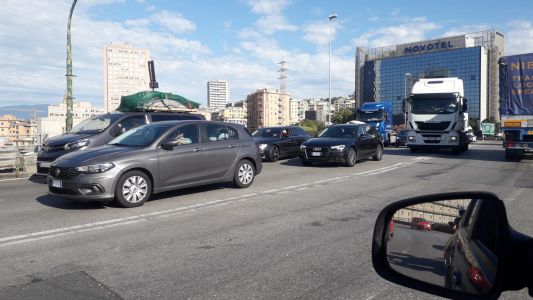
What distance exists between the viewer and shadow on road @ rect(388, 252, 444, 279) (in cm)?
183

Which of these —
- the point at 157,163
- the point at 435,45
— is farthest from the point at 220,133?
the point at 435,45

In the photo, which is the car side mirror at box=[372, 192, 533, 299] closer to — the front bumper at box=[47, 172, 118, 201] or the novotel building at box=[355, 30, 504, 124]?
the front bumper at box=[47, 172, 118, 201]

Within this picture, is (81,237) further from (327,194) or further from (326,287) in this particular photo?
(327,194)

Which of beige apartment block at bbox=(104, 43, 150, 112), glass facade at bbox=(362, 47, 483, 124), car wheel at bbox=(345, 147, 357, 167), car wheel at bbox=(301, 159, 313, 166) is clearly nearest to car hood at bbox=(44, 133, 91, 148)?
car wheel at bbox=(301, 159, 313, 166)

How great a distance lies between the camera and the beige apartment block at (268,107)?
16212cm

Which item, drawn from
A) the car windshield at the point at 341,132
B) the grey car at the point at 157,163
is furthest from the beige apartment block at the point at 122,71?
the grey car at the point at 157,163

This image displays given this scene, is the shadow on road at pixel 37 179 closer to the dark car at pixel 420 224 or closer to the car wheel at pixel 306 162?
the car wheel at pixel 306 162

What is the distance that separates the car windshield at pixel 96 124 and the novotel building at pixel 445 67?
349ft

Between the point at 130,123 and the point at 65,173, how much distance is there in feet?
16.3

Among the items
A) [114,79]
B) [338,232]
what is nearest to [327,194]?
[338,232]

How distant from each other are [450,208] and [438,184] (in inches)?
368

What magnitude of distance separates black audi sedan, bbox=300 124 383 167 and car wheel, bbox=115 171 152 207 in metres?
7.61

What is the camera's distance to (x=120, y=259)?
474 cm

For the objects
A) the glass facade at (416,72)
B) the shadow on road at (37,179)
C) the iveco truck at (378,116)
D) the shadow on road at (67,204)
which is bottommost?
the shadow on road at (67,204)
